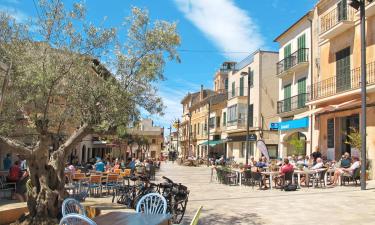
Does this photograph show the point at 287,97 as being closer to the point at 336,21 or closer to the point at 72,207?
the point at 336,21

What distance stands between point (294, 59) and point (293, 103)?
10.0 feet

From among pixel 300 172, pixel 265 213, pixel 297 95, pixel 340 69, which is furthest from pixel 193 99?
pixel 265 213

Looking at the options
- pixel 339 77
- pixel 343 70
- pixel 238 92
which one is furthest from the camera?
pixel 238 92

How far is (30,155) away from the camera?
808 cm

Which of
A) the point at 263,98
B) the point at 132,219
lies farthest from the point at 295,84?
the point at 132,219

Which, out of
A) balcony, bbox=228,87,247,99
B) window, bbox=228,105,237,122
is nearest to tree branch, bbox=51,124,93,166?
balcony, bbox=228,87,247,99

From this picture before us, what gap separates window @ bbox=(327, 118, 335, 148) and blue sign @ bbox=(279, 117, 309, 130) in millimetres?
2572

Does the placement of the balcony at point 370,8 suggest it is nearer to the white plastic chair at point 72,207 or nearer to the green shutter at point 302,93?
the green shutter at point 302,93

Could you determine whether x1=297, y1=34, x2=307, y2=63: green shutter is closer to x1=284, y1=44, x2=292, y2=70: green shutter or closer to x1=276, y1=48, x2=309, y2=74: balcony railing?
x1=276, y1=48, x2=309, y2=74: balcony railing

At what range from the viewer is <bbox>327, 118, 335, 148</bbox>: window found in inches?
950

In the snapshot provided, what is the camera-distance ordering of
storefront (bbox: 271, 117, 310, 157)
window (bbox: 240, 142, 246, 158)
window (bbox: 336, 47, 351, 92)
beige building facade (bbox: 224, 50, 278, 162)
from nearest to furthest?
window (bbox: 336, 47, 351, 92) → storefront (bbox: 271, 117, 310, 157) → beige building facade (bbox: 224, 50, 278, 162) → window (bbox: 240, 142, 246, 158)

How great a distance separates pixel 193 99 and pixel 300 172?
62642 millimetres

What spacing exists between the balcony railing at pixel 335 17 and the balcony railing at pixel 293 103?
4996 mm

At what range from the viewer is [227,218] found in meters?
10.8
